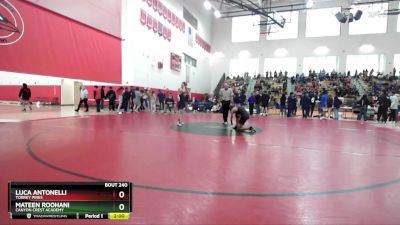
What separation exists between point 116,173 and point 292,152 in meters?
3.29

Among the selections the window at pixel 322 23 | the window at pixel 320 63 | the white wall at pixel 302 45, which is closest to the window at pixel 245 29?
the white wall at pixel 302 45

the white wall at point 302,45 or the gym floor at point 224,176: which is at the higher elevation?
the white wall at point 302,45

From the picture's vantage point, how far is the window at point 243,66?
3061cm

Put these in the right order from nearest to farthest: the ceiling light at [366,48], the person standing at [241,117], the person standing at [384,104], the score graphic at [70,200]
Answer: the score graphic at [70,200] < the person standing at [241,117] < the person standing at [384,104] < the ceiling light at [366,48]

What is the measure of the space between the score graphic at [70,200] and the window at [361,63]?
30638 millimetres

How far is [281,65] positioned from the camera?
29.5 meters

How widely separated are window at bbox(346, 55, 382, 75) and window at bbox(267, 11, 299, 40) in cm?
650

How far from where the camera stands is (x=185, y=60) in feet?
80.7

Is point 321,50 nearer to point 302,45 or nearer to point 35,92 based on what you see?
point 302,45

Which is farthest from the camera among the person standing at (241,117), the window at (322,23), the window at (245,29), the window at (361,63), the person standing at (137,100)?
the window at (245,29)

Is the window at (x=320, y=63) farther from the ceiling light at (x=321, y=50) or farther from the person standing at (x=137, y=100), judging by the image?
the person standing at (x=137, y=100)

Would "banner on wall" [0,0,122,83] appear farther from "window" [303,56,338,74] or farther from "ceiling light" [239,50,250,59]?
"window" [303,56,338,74]

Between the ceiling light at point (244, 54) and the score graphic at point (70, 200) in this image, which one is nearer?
the score graphic at point (70, 200)

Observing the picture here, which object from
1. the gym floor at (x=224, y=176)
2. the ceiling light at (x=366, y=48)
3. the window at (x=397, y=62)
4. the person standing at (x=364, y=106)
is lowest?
the gym floor at (x=224, y=176)
